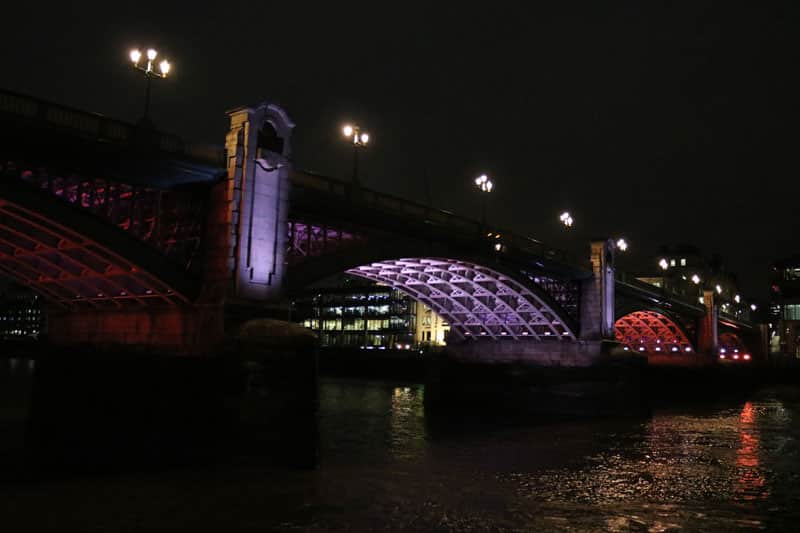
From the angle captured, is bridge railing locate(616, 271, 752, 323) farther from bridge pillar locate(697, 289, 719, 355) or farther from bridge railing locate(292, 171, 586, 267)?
bridge railing locate(292, 171, 586, 267)

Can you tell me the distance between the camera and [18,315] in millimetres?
167125

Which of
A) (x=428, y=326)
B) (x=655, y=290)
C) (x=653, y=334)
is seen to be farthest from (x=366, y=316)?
(x=655, y=290)

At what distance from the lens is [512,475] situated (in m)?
20.3

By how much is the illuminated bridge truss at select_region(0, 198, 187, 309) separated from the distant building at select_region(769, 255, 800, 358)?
401 ft

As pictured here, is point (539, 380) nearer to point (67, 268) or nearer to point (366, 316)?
point (67, 268)

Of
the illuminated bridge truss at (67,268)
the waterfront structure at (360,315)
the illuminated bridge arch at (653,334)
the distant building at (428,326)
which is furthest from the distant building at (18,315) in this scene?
the illuminated bridge truss at (67,268)

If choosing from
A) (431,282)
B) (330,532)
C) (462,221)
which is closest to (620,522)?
(330,532)

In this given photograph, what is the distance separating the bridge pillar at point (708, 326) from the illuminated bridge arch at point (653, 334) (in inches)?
56.2

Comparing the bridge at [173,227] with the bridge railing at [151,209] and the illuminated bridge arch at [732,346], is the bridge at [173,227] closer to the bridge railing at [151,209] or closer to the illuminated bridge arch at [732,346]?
the bridge railing at [151,209]

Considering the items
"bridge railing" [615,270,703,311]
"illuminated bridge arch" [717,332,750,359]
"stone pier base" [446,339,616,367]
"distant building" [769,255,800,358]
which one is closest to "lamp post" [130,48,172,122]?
"stone pier base" [446,339,616,367]

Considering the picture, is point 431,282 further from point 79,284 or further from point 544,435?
point 79,284

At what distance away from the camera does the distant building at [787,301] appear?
123 metres

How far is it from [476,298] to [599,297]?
30.5 feet

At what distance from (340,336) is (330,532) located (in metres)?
118
